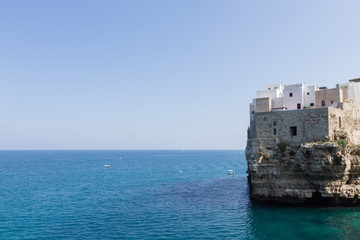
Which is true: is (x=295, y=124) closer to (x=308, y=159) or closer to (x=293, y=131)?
(x=293, y=131)

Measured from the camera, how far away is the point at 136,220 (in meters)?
30.4

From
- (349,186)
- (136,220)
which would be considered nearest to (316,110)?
(349,186)

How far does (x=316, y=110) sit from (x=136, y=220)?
25710 millimetres

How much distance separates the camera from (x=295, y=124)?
111 feet

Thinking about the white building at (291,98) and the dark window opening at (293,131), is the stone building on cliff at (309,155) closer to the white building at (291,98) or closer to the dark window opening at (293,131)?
the dark window opening at (293,131)

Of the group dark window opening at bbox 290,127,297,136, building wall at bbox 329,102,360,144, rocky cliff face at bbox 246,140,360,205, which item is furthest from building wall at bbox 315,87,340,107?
dark window opening at bbox 290,127,297,136

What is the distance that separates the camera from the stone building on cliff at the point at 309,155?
31156 millimetres

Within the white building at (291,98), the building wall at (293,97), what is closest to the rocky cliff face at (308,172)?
the white building at (291,98)

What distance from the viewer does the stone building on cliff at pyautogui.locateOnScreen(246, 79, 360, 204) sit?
3116 centimetres

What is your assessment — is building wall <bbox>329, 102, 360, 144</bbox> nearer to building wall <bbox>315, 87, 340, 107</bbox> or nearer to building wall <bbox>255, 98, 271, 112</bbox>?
building wall <bbox>315, 87, 340, 107</bbox>

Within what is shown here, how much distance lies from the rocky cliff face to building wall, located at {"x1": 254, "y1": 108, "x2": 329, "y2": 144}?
1186 millimetres

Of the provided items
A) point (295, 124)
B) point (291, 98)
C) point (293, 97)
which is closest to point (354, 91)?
point (293, 97)

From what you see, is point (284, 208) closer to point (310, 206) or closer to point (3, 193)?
point (310, 206)

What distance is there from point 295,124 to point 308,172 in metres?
6.19
